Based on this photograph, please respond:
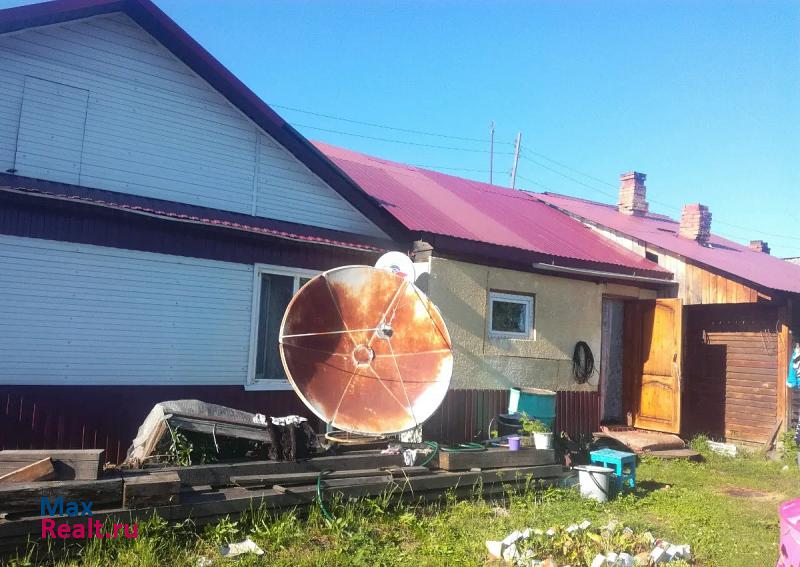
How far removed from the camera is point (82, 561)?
402 cm

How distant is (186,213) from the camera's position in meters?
6.86

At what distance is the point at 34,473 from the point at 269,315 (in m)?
3.49

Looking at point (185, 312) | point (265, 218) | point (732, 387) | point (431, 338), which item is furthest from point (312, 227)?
point (732, 387)

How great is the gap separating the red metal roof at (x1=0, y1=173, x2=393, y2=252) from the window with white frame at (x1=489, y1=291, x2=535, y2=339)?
5.83 ft

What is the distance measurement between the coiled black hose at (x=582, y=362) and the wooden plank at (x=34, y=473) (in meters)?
7.45

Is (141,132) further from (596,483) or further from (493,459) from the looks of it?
(596,483)

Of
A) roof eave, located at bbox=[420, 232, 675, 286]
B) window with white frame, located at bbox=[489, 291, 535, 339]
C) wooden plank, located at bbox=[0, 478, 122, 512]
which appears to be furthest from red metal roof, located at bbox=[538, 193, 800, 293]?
wooden plank, located at bbox=[0, 478, 122, 512]

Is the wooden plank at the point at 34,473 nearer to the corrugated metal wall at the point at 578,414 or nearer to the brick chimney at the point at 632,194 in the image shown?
the corrugated metal wall at the point at 578,414

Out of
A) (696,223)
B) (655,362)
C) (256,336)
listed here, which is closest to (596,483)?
(256,336)

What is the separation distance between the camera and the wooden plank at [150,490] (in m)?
4.32

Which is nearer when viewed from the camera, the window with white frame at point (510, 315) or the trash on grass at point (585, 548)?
the trash on grass at point (585, 548)

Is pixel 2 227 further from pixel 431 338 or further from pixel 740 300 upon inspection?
pixel 740 300

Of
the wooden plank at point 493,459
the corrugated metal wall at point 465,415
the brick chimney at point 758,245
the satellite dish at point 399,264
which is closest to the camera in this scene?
the wooden plank at point 493,459

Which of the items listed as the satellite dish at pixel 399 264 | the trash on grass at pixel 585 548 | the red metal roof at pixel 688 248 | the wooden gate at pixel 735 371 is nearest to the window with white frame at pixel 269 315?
the satellite dish at pixel 399 264
